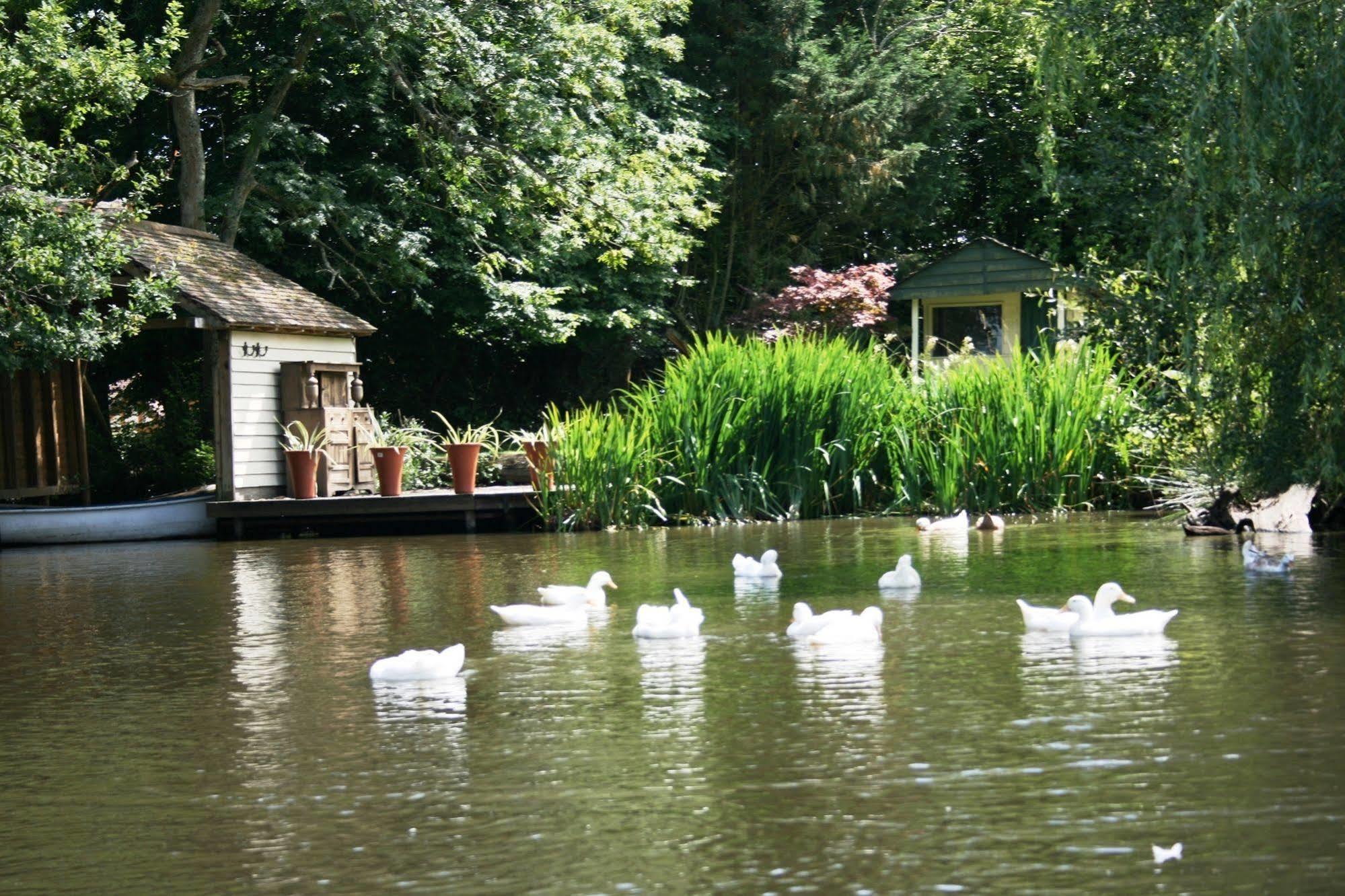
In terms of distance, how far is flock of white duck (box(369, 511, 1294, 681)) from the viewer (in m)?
7.50

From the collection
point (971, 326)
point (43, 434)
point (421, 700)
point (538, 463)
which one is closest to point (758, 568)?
point (421, 700)

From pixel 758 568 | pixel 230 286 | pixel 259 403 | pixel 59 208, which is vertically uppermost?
pixel 59 208

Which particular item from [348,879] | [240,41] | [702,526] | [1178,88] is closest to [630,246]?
[240,41]

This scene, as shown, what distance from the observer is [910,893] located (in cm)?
398

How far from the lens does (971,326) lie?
30.8 m

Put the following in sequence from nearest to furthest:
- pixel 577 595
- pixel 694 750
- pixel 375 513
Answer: pixel 694 750 < pixel 577 595 < pixel 375 513

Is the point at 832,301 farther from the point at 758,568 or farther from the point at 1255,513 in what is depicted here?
A: the point at 758,568

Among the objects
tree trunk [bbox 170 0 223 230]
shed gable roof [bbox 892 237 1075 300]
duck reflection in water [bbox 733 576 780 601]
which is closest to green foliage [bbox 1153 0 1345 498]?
duck reflection in water [bbox 733 576 780 601]

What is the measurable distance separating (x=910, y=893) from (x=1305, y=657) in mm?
3965

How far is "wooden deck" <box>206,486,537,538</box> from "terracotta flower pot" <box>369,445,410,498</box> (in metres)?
0.22

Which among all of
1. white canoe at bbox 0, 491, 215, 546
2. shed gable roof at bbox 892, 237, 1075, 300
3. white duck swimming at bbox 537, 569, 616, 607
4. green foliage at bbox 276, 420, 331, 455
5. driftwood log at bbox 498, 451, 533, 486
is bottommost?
white duck swimming at bbox 537, 569, 616, 607

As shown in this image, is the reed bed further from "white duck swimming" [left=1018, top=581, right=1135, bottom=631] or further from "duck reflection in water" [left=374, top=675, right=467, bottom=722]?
"duck reflection in water" [left=374, top=675, right=467, bottom=722]

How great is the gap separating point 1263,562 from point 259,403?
13815mm

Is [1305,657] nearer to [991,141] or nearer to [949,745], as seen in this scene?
[949,745]
